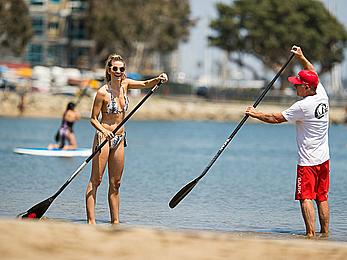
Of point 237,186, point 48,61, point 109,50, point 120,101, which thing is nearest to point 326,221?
point 120,101

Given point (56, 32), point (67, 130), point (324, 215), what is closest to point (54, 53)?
point (56, 32)

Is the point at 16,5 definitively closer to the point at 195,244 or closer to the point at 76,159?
the point at 76,159

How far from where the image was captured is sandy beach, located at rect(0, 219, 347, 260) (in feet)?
25.6

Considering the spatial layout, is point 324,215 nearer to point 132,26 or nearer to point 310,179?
point 310,179

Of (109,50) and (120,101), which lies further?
(109,50)

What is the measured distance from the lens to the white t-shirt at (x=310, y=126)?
11289 mm

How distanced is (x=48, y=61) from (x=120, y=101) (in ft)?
294

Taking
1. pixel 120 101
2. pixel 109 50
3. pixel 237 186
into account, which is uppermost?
pixel 109 50

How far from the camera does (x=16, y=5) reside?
79562 mm

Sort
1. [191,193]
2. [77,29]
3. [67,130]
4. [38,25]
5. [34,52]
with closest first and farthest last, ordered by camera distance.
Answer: [191,193] < [67,130] < [77,29] < [38,25] < [34,52]

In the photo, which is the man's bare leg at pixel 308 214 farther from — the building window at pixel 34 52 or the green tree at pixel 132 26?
the building window at pixel 34 52

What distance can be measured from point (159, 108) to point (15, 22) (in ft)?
49.9

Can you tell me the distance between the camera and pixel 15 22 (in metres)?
79.0

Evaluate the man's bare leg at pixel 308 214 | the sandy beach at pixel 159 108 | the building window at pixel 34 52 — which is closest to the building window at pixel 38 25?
the building window at pixel 34 52
